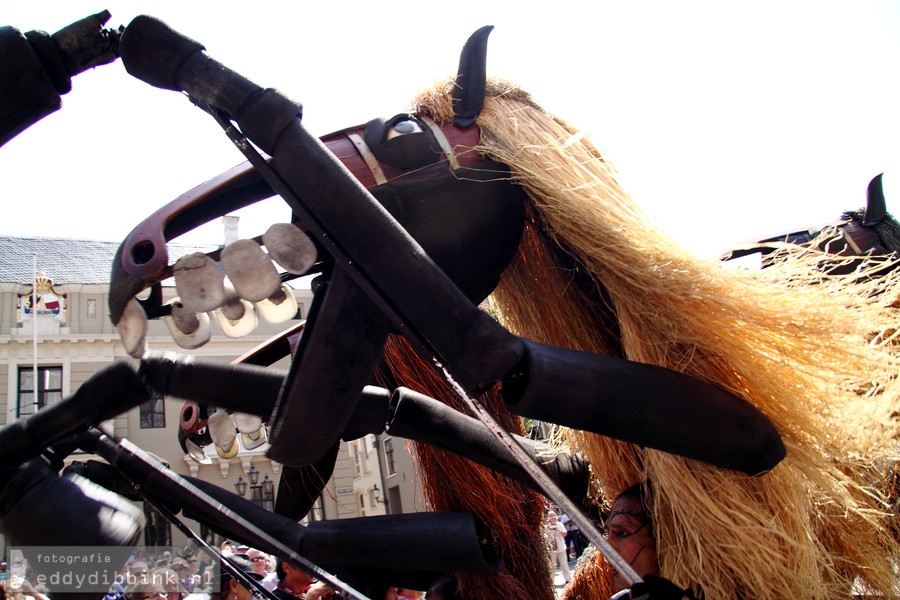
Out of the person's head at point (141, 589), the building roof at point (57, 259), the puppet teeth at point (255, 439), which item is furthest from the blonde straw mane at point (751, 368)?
the building roof at point (57, 259)

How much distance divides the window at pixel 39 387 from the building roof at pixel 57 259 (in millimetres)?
2522

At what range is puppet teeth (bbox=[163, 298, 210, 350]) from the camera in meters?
1.73

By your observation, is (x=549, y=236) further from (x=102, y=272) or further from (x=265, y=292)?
(x=102, y=272)

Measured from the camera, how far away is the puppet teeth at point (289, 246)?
1.59 m

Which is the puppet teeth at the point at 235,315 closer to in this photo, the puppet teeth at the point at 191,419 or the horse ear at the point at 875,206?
the puppet teeth at the point at 191,419

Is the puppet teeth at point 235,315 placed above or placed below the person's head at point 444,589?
above

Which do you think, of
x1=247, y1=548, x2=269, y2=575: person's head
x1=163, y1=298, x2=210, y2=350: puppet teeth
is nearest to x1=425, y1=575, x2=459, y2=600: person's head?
x1=163, y1=298, x2=210, y2=350: puppet teeth

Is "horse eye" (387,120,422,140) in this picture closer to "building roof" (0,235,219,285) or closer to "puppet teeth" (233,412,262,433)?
"puppet teeth" (233,412,262,433)

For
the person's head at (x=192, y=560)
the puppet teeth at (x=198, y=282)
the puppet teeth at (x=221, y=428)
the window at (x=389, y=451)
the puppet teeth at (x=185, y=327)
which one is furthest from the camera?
the window at (x=389, y=451)

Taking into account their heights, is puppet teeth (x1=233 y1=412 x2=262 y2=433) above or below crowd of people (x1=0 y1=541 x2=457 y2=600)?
above

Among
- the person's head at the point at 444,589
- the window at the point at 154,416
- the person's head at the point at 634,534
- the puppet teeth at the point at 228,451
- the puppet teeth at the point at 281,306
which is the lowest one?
the window at the point at 154,416

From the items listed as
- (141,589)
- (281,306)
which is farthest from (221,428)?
(141,589)

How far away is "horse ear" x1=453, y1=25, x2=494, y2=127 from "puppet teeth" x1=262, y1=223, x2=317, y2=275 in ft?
1.79

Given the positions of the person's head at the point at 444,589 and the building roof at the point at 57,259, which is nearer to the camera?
the person's head at the point at 444,589
